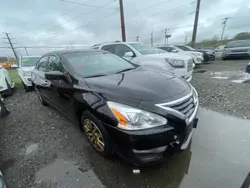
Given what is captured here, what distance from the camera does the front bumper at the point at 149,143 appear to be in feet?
4.99

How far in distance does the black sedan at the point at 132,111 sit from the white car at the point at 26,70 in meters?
4.42

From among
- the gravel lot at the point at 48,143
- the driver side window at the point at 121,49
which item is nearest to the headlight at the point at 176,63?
the gravel lot at the point at 48,143

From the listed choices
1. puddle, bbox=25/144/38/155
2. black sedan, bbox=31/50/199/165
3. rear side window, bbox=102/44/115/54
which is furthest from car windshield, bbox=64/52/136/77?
rear side window, bbox=102/44/115/54

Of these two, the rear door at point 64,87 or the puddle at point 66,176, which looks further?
the rear door at point 64,87

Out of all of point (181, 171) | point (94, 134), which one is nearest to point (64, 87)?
point (94, 134)

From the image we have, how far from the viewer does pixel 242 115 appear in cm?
304

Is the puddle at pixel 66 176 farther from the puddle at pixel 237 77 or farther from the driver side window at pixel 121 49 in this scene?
the puddle at pixel 237 77

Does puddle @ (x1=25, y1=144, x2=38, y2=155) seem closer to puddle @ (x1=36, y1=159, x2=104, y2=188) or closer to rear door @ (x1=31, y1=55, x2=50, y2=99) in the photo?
puddle @ (x1=36, y1=159, x2=104, y2=188)

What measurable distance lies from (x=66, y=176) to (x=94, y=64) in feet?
6.24

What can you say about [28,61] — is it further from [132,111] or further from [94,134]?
[132,111]

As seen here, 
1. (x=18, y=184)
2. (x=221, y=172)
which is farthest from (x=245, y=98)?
(x=18, y=184)

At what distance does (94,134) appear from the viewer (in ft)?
7.11

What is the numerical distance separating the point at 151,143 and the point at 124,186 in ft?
2.25

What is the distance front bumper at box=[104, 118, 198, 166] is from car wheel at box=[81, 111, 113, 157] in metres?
0.17
